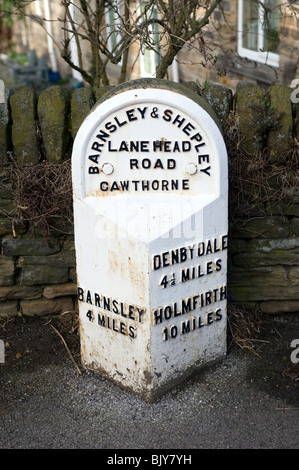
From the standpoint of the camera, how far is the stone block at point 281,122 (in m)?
4.14

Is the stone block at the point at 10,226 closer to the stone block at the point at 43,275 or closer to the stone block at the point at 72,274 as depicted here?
the stone block at the point at 43,275

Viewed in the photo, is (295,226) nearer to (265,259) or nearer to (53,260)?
(265,259)

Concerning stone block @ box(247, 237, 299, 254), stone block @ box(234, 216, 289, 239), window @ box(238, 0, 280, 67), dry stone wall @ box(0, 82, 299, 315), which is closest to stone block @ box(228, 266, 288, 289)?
dry stone wall @ box(0, 82, 299, 315)

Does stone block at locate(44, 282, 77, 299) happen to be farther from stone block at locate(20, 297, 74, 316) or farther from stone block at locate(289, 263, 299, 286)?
stone block at locate(289, 263, 299, 286)

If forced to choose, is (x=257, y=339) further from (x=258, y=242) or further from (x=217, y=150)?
(x=217, y=150)

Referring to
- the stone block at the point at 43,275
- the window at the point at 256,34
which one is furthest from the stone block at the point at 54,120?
the window at the point at 256,34

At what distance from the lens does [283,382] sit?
13.1 ft

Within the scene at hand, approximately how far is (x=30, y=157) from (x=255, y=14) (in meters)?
3.99

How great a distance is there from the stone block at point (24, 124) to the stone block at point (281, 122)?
1569 millimetres

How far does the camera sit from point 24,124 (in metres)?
4.20

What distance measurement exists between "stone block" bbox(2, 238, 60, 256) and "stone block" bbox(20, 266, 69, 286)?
111mm

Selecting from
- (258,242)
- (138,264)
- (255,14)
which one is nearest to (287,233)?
(258,242)

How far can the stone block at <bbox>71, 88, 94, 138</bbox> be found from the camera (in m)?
4.18

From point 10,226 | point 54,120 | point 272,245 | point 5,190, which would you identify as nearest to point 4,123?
point 54,120
